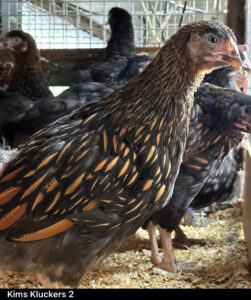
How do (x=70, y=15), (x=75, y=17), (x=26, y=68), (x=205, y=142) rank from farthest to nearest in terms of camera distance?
(x=75, y=17), (x=70, y=15), (x=26, y=68), (x=205, y=142)

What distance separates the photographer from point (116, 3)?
377cm

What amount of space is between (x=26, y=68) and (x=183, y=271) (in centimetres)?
201

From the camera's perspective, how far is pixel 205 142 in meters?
2.07

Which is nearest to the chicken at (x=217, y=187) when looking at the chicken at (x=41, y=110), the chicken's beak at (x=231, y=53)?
the chicken at (x=41, y=110)

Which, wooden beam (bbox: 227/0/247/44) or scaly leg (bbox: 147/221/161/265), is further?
wooden beam (bbox: 227/0/247/44)

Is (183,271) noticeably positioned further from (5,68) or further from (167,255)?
(5,68)

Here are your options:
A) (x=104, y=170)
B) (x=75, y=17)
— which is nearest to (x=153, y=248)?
(x=104, y=170)

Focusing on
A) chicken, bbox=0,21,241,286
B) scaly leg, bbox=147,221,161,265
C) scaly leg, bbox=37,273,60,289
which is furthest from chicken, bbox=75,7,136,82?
scaly leg, bbox=37,273,60,289

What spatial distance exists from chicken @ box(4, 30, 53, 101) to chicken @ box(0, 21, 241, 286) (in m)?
1.77

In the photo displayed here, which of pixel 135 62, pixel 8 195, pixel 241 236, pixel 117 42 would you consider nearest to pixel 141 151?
pixel 8 195

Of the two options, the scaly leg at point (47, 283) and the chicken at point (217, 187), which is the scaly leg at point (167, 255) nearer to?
the chicken at point (217, 187)

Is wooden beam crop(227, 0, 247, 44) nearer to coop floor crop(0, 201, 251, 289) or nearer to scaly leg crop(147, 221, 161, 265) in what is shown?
coop floor crop(0, 201, 251, 289)

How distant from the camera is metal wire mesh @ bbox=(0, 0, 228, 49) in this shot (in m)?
3.56
